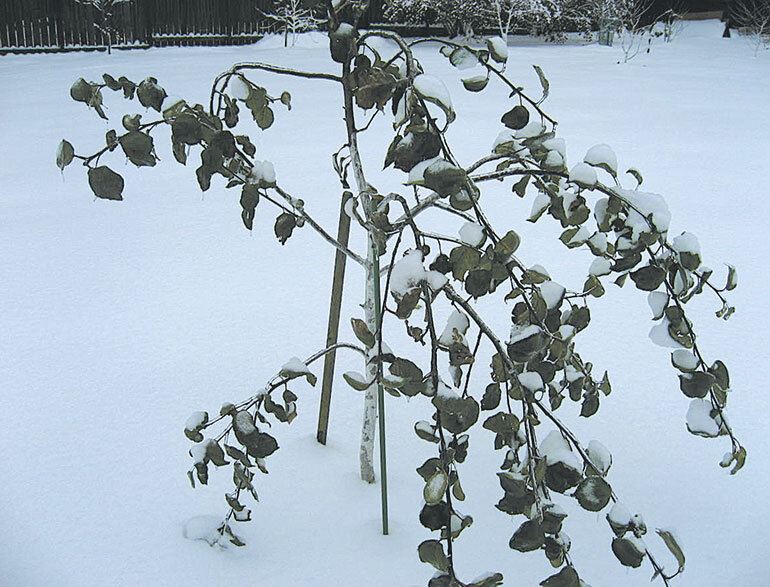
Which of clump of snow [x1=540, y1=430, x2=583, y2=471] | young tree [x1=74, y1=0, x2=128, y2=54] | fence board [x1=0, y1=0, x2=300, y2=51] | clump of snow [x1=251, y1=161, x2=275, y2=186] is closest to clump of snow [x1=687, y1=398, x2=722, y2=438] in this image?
clump of snow [x1=540, y1=430, x2=583, y2=471]

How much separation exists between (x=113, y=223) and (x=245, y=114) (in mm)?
1636

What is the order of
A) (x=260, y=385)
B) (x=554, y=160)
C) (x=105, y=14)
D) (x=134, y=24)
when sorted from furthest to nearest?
(x=134, y=24), (x=105, y=14), (x=260, y=385), (x=554, y=160)

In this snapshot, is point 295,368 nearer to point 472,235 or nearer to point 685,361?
point 472,235

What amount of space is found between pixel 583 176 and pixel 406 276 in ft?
0.78

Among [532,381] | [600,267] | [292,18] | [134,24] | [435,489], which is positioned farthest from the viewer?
[134,24]

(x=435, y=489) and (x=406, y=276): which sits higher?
(x=406, y=276)

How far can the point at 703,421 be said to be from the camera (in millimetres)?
721

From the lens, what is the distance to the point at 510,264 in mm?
639

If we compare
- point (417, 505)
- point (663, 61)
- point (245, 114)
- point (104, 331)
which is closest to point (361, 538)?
point (417, 505)

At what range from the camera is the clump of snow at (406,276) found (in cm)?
59

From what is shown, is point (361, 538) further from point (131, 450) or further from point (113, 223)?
point (113, 223)

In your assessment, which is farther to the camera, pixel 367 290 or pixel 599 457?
pixel 367 290

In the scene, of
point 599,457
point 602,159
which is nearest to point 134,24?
point 602,159

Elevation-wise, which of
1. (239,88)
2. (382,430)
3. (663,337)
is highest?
(239,88)
